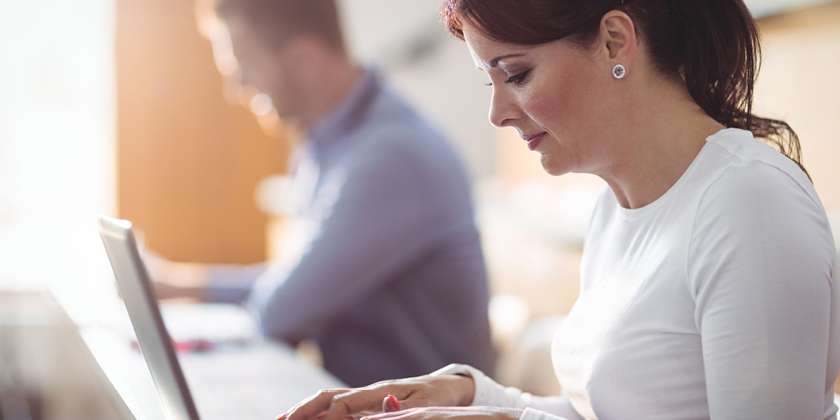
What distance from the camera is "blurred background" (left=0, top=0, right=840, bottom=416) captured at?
4.12 m

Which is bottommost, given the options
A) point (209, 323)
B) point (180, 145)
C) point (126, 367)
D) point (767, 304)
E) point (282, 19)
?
point (209, 323)

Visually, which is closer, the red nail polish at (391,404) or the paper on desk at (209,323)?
the red nail polish at (391,404)

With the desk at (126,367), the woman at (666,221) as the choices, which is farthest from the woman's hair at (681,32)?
the desk at (126,367)

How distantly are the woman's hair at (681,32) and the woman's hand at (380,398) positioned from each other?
0.36 meters

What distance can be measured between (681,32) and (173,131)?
3621 mm

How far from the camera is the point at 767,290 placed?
2.85ft

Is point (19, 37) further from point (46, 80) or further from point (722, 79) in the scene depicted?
point (722, 79)


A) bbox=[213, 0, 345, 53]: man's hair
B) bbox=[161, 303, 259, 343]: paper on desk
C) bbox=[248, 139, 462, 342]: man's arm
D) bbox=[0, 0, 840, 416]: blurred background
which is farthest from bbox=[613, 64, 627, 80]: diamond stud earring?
bbox=[0, 0, 840, 416]: blurred background

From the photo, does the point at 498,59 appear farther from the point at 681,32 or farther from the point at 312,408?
the point at 312,408

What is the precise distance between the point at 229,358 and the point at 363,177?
421mm

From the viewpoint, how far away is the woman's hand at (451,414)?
937 millimetres

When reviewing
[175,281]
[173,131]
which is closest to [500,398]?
[175,281]

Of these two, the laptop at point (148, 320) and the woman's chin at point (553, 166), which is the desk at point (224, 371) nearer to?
the laptop at point (148, 320)

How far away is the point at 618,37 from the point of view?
1030 mm
